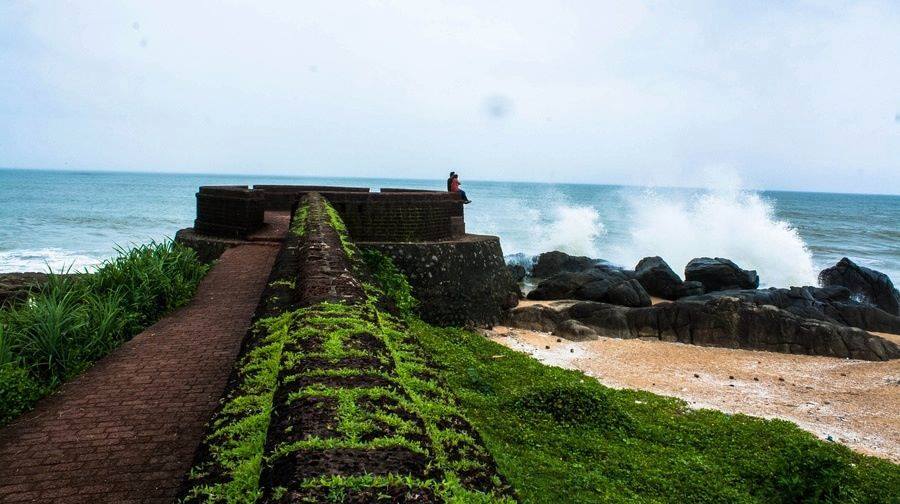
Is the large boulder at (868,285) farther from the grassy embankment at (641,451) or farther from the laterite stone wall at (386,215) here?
the laterite stone wall at (386,215)

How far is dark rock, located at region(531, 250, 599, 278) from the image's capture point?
2533 cm

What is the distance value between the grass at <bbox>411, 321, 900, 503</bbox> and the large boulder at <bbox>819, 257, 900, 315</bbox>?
14.5 metres

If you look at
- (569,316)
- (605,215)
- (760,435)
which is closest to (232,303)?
(760,435)

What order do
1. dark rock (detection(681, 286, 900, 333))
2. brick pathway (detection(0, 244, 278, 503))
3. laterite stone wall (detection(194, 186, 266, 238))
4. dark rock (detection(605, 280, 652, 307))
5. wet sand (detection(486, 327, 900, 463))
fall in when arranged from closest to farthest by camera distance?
brick pathway (detection(0, 244, 278, 503)) < wet sand (detection(486, 327, 900, 463)) < laterite stone wall (detection(194, 186, 266, 238)) < dark rock (detection(681, 286, 900, 333)) < dark rock (detection(605, 280, 652, 307))

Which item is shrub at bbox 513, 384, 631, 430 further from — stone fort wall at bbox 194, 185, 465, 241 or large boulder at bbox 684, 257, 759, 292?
large boulder at bbox 684, 257, 759, 292

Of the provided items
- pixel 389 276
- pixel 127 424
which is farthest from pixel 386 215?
pixel 127 424

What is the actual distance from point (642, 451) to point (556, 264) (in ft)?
63.2

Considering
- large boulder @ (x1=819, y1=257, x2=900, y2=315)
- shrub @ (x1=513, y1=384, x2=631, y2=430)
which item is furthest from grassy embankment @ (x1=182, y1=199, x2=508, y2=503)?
large boulder @ (x1=819, y1=257, x2=900, y2=315)

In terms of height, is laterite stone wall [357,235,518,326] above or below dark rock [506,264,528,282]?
above

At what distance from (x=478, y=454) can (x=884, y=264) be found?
121ft

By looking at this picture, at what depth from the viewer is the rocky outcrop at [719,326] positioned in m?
13.5

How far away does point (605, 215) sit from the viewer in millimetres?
62688

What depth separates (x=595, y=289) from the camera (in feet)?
56.9

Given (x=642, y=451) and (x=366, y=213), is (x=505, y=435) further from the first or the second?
(x=366, y=213)
